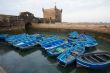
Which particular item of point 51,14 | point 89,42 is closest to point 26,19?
point 51,14

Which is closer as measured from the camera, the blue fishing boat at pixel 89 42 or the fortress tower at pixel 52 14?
the blue fishing boat at pixel 89 42

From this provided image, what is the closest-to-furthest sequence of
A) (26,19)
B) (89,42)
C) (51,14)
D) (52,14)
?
(89,42), (26,19), (52,14), (51,14)

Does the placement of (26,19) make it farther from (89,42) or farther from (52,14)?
(89,42)

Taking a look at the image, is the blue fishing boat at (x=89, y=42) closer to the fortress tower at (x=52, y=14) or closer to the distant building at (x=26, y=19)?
the distant building at (x=26, y=19)

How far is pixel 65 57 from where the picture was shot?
1208 cm

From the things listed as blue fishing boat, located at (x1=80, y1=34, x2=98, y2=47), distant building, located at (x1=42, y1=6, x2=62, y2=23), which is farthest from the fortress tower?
blue fishing boat, located at (x1=80, y1=34, x2=98, y2=47)

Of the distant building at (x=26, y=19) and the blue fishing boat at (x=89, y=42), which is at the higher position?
the distant building at (x=26, y=19)

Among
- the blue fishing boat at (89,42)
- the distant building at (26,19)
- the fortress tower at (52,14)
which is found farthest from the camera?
the fortress tower at (52,14)

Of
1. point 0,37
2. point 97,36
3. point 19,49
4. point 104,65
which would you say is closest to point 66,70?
point 104,65

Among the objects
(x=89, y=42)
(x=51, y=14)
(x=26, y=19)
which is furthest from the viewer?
(x=51, y=14)

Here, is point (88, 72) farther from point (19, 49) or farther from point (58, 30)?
point (58, 30)

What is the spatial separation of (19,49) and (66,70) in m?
9.09

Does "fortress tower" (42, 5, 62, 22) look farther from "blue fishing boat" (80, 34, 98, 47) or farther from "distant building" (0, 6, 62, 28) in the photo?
"blue fishing boat" (80, 34, 98, 47)

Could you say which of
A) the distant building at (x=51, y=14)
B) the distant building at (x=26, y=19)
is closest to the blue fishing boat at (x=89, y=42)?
the distant building at (x=26, y=19)
